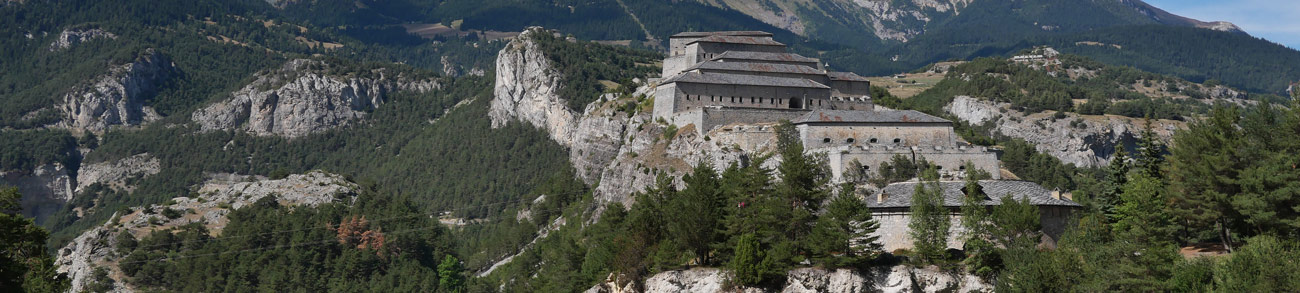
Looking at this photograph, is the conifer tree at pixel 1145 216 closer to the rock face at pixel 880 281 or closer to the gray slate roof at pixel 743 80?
the rock face at pixel 880 281

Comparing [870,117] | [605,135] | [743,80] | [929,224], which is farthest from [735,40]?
[929,224]

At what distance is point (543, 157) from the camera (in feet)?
541

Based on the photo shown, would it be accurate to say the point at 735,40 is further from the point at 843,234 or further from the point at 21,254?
the point at 21,254

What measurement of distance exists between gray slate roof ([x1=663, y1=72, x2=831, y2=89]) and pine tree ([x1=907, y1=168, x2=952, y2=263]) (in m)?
34.9

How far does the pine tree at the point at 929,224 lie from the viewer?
59.9 metres

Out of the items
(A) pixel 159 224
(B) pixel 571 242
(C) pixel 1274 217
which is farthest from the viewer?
(A) pixel 159 224

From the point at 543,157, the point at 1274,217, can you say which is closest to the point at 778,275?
the point at 1274,217

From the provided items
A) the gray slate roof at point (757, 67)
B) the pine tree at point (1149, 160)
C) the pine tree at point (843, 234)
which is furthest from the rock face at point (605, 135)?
the pine tree at point (1149, 160)

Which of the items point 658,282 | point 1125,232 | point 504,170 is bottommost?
point 504,170

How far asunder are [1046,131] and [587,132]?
57694 millimetres

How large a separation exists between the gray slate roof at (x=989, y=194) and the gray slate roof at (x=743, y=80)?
2894 centimetres

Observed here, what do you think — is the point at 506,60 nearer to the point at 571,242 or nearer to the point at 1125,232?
the point at 571,242

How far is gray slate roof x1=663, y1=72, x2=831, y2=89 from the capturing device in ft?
313

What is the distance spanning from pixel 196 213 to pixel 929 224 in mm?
86933
